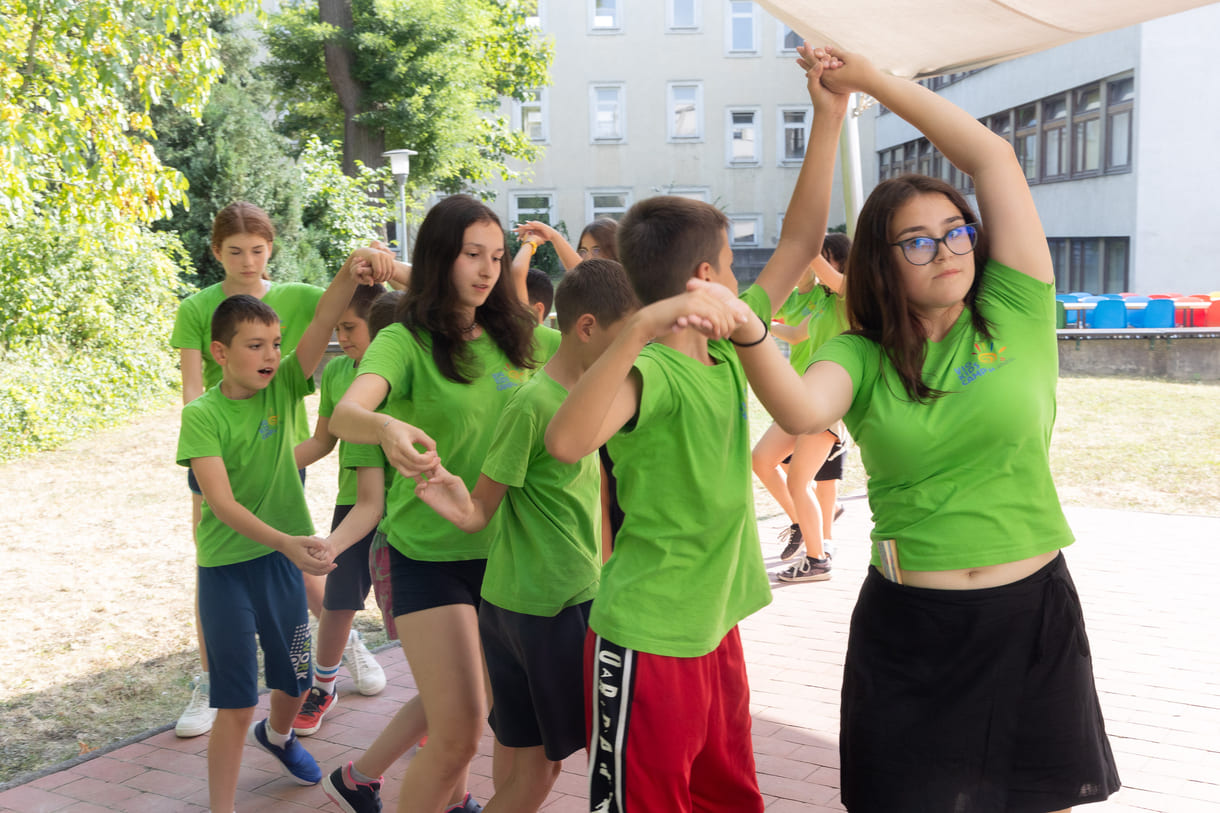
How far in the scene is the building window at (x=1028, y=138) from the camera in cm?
2795

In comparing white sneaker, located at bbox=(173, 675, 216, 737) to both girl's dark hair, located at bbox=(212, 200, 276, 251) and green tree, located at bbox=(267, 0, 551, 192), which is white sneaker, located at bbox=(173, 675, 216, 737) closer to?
girl's dark hair, located at bbox=(212, 200, 276, 251)

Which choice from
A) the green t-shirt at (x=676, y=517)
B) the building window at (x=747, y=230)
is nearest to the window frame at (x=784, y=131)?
the building window at (x=747, y=230)

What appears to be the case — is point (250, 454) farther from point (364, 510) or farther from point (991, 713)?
point (991, 713)

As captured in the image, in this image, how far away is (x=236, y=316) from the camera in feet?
11.8

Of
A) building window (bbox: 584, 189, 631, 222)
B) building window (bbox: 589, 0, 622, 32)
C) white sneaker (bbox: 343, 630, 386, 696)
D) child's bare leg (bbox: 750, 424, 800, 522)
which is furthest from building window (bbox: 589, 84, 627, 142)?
white sneaker (bbox: 343, 630, 386, 696)

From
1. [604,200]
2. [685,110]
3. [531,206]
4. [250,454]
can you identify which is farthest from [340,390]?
[685,110]

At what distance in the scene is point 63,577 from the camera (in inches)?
294

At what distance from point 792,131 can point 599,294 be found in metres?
36.6

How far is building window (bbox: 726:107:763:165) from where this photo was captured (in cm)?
3734

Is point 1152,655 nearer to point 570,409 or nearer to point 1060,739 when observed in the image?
point 1060,739

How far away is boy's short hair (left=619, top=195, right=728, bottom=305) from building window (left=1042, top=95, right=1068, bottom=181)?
26.7 metres

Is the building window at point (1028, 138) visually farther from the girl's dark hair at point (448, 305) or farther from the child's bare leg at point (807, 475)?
the girl's dark hair at point (448, 305)

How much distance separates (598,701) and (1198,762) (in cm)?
279

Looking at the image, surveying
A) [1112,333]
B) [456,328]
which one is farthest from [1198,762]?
[1112,333]
